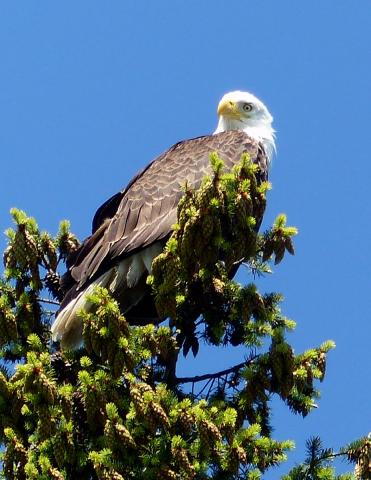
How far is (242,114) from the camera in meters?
9.68

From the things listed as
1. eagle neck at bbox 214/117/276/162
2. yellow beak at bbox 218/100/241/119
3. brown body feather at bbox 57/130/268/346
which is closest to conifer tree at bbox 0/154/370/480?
brown body feather at bbox 57/130/268/346

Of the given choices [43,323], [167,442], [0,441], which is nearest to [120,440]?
[167,442]

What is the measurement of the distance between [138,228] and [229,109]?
2.25 meters

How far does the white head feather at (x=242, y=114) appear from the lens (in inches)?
377

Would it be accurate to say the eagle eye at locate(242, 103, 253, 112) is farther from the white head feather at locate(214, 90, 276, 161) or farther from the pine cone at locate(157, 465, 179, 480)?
the pine cone at locate(157, 465, 179, 480)

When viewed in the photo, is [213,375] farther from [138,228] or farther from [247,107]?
[247,107]

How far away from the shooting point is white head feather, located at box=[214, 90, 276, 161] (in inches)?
377

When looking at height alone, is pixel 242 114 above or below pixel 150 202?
above

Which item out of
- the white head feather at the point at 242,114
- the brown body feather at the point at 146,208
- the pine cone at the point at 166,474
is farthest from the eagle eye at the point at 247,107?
the pine cone at the point at 166,474

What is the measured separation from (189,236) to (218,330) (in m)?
0.88

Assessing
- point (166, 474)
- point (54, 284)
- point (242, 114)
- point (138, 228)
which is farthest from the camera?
point (242, 114)

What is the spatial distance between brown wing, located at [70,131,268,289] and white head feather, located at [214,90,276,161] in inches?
29.6

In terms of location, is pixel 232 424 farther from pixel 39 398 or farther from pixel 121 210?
pixel 121 210

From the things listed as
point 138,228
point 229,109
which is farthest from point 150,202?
point 229,109
